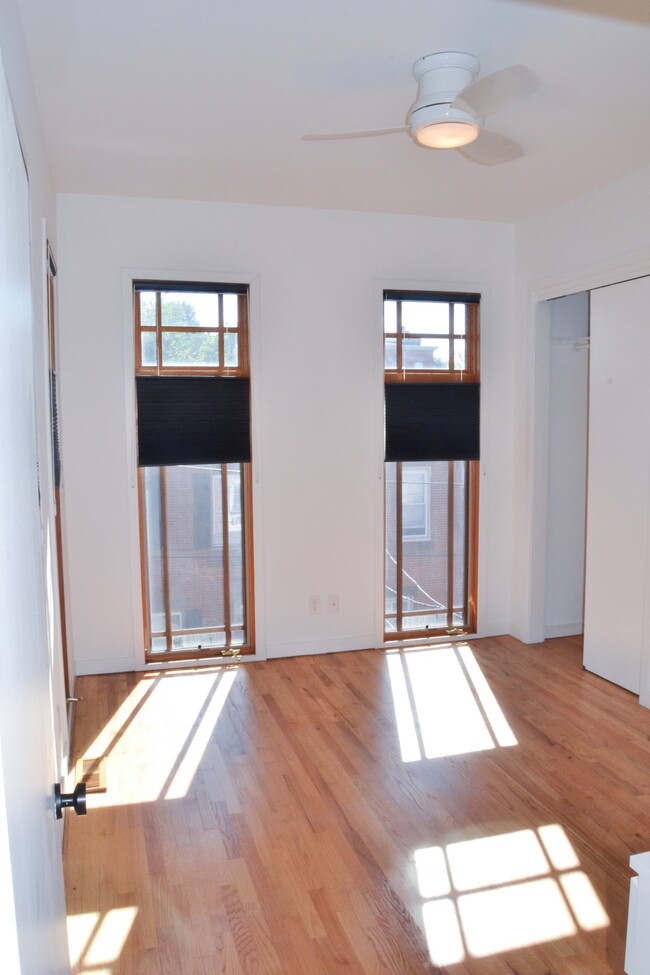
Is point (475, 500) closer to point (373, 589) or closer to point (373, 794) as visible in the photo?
point (373, 589)

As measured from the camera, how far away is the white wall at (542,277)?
12.2 ft

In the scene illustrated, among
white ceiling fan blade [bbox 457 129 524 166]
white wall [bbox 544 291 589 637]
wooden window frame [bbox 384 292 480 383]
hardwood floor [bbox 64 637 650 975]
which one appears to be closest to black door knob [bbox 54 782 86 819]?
hardwood floor [bbox 64 637 650 975]

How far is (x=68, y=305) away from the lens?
3.97 metres

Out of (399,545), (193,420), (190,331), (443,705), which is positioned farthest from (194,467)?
(443,705)

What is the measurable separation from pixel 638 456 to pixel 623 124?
5.42 ft

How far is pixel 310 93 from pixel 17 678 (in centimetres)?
270

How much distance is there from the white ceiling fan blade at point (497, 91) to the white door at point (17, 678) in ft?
5.99

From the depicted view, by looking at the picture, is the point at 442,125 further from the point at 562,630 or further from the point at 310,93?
the point at 562,630

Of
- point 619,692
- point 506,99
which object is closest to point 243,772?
point 619,692

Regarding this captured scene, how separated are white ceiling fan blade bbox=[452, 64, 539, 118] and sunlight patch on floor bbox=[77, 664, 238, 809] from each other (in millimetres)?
2813

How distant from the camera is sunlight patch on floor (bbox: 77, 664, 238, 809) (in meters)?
2.94

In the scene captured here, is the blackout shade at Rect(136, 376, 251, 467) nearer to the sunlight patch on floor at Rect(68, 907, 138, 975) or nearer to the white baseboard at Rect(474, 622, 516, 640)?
the white baseboard at Rect(474, 622, 516, 640)

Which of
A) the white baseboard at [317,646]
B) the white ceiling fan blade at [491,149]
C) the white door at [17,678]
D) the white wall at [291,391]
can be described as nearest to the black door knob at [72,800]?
the white door at [17,678]

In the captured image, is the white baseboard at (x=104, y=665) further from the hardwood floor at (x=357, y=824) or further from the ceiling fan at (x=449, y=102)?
the ceiling fan at (x=449, y=102)
